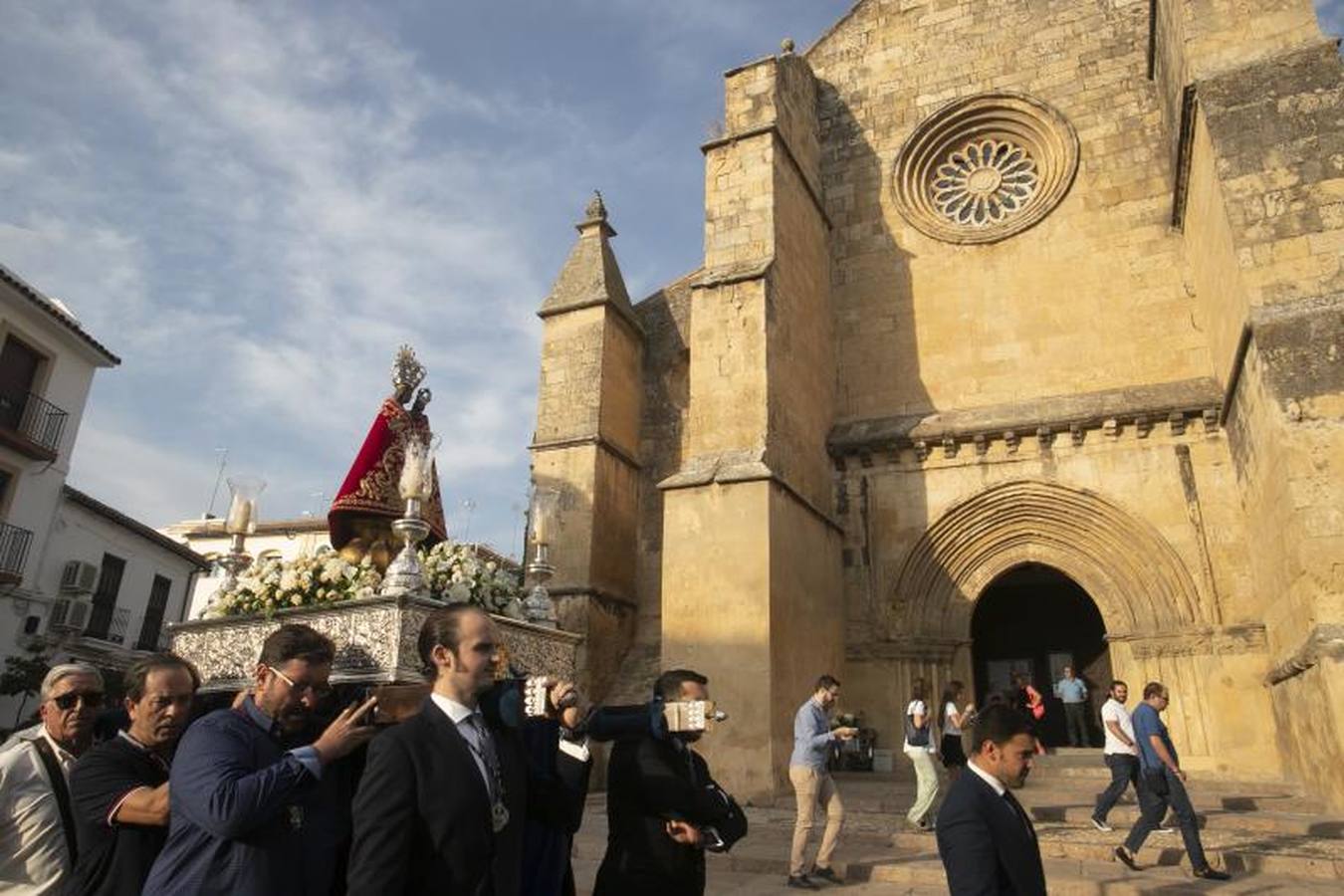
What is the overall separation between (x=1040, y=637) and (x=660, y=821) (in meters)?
12.1

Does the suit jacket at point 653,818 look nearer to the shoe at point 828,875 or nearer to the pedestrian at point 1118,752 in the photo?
the shoe at point 828,875

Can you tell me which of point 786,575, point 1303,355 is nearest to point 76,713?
point 786,575

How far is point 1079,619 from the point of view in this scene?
42.4 feet

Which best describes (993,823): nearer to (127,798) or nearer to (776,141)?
(127,798)

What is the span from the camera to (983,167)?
1250cm

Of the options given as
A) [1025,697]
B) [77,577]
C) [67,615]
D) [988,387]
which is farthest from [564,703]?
[67,615]

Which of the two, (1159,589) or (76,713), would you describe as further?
(1159,589)

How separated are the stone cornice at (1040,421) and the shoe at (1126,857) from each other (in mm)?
5822

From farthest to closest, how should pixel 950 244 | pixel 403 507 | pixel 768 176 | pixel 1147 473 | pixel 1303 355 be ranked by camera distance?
1. pixel 950 244
2. pixel 768 176
3. pixel 1147 473
4. pixel 1303 355
5. pixel 403 507

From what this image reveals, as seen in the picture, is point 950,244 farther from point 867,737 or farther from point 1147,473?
point 867,737

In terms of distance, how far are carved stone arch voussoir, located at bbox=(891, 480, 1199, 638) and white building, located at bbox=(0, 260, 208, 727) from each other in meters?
14.1

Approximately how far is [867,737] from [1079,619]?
4.66m

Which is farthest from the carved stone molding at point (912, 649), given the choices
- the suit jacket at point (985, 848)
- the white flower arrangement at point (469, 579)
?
the suit jacket at point (985, 848)

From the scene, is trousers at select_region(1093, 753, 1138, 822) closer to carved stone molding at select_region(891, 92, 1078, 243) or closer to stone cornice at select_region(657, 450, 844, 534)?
stone cornice at select_region(657, 450, 844, 534)
